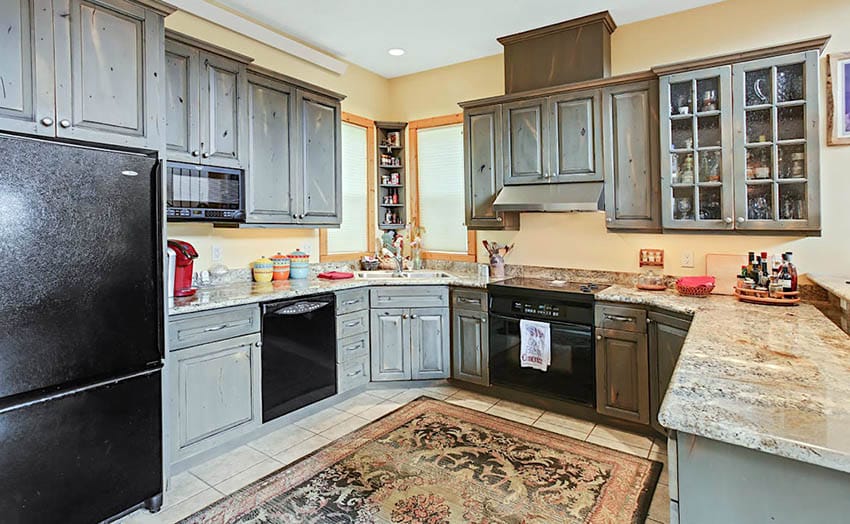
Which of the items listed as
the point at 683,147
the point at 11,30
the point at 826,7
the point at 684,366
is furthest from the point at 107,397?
the point at 826,7

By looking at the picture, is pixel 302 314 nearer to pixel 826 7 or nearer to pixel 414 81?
pixel 414 81

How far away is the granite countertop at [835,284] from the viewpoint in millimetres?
2336

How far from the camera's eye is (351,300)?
3684 millimetres

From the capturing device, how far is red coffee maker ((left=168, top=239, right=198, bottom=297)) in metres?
2.88

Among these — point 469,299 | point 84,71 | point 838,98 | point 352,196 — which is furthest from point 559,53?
point 84,71

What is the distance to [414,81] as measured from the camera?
15.8ft

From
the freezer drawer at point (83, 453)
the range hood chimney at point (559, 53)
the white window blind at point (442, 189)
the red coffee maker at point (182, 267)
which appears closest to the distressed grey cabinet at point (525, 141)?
the range hood chimney at point (559, 53)

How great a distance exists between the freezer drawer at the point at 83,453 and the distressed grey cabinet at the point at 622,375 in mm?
2686

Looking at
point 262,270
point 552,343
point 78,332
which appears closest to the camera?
point 78,332

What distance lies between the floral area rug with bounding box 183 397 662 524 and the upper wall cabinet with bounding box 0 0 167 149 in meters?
1.90

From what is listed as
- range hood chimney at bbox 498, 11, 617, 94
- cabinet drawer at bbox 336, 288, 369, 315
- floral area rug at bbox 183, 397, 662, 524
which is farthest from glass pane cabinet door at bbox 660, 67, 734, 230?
cabinet drawer at bbox 336, 288, 369, 315

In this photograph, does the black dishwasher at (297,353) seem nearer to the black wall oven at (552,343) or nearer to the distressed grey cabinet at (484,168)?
the black wall oven at (552,343)

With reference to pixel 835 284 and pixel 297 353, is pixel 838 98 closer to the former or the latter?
pixel 835 284

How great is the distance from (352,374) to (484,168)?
80.2 inches
